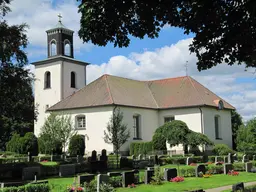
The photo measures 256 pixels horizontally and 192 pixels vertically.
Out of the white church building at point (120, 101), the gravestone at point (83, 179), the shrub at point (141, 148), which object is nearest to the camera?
the gravestone at point (83, 179)

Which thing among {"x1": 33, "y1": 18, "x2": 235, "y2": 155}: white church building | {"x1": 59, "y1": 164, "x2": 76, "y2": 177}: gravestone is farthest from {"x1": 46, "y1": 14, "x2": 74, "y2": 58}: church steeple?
{"x1": 59, "y1": 164, "x2": 76, "y2": 177}: gravestone

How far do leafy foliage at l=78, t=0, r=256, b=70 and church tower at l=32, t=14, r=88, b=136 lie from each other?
3906 cm

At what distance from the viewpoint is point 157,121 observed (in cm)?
4444

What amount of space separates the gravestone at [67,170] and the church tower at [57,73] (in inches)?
961

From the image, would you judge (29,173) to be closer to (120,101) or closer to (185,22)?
(185,22)

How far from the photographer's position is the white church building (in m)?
40.3

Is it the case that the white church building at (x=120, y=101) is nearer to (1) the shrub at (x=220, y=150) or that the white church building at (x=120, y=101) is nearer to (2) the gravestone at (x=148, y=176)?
(1) the shrub at (x=220, y=150)

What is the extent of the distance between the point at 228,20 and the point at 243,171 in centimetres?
1852

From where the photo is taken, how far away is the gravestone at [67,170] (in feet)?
73.0

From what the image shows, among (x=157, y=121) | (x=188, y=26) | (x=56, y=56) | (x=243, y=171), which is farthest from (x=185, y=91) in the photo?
(x=188, y=26)

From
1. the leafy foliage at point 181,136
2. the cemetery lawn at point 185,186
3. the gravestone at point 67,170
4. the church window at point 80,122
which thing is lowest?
the cemetery lawn at point 185,186

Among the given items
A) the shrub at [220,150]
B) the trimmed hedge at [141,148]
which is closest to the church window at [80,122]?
the trimmed hedge at [141,148]

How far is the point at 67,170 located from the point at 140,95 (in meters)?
23.1

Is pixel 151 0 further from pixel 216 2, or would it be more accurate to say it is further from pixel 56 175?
pixel 56 175
